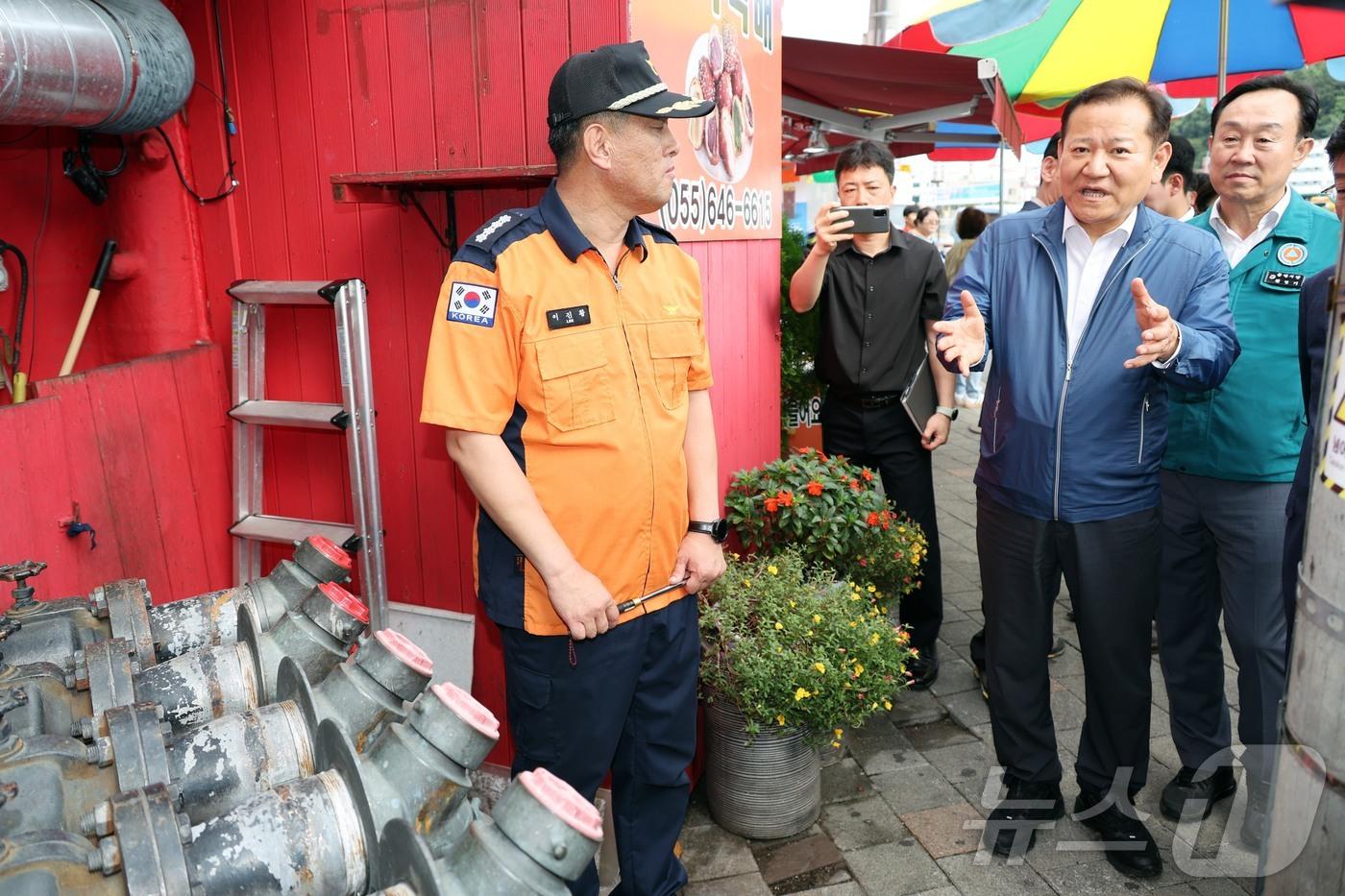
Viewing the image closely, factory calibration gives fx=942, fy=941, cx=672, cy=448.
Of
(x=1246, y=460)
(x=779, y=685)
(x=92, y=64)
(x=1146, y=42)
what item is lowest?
(x=779, y=685)

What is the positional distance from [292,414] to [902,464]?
8.08 feet

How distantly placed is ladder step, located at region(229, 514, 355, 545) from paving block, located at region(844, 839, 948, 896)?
1.97 meters

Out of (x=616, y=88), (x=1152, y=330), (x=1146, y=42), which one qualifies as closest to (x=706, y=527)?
(x=616, y=88)

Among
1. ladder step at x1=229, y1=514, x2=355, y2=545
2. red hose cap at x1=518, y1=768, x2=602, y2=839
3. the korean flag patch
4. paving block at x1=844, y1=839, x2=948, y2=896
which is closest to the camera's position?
red hose cap at x1=518, y1=768, x2=602, y2=839

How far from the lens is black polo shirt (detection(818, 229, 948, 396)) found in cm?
398

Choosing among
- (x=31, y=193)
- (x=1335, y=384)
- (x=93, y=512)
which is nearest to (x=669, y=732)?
(x=1335, y=384)

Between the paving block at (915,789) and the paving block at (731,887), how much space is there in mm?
633

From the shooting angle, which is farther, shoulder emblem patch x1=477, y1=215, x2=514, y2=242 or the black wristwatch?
the black wristwatch

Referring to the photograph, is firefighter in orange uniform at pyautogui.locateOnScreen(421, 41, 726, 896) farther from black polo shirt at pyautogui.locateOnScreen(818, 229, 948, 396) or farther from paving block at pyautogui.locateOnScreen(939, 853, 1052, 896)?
black polo shirt at pyautogui.locateOnScreen(818, 229, 948, 396)

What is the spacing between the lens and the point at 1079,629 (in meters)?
2.87

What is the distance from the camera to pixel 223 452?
342 centimetres

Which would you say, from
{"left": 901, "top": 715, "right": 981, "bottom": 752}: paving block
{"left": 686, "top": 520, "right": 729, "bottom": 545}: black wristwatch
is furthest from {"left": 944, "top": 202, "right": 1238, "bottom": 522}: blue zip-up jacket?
{"left": 901, "top": 715, "right": 981, "bottom": 752}: paving block

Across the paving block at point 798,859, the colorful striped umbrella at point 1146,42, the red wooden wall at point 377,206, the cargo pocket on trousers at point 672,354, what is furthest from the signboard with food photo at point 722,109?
the colorful striped umbrella at point 1146,42

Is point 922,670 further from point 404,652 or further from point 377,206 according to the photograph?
point 404,652
